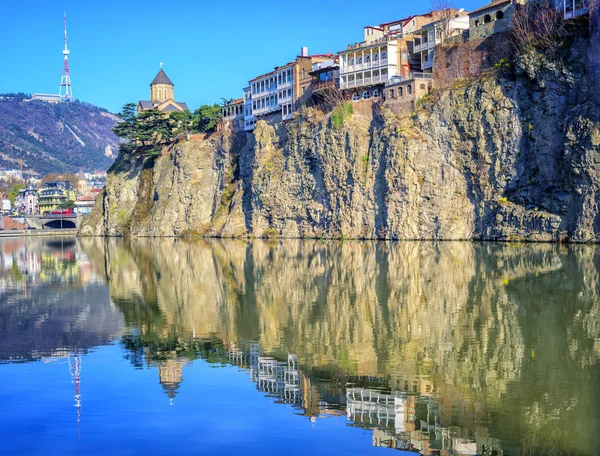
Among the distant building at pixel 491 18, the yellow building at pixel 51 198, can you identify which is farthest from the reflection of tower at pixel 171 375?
the yellow building at pixel 51 198

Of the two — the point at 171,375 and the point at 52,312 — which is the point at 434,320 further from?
the point at 52,312

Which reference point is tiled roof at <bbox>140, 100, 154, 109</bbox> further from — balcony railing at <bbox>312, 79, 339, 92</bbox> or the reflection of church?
the reflection of church

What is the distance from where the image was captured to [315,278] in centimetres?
4331

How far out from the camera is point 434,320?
28.5m

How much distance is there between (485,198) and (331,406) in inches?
2124

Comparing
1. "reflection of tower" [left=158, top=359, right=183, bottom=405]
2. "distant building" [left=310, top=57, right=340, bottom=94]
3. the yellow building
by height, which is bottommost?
"reflection of tower" [left=158, top=359, right=183, bottom=405]

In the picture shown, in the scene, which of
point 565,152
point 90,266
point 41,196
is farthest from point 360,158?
point 41,196

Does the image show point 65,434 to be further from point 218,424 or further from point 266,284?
point 266,284

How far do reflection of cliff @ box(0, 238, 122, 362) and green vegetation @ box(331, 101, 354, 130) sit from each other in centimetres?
3379

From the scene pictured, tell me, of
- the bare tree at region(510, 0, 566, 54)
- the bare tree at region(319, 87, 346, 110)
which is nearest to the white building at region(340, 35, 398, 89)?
the bare tree at region(319, 87, 346, 110)

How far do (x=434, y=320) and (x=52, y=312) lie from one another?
662 inches

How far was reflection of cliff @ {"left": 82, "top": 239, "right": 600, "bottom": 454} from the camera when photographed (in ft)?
59.2

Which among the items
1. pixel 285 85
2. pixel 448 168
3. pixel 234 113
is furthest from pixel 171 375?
pixel 234 113

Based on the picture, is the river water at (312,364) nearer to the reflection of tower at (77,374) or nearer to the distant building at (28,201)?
the reflection of tower at (77,374)
